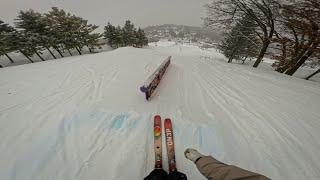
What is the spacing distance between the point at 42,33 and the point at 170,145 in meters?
30.6

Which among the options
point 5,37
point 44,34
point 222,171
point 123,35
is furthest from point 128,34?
point 222,171

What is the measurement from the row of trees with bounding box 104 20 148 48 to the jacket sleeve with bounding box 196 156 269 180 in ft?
132

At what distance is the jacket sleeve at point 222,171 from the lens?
87.6 inches

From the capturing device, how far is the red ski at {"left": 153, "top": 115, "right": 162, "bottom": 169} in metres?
3.72

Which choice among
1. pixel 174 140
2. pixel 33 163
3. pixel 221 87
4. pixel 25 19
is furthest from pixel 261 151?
pixel 25 19

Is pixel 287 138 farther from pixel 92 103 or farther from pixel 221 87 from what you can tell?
pixel 92 103

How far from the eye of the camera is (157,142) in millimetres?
4270

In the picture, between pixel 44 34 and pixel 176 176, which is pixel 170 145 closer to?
pixel 176 176

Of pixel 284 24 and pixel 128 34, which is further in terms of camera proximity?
pixel 128 34

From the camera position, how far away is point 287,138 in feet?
15.2

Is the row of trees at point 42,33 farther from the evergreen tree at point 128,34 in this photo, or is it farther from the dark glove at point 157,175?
the dark glove at point 157,175

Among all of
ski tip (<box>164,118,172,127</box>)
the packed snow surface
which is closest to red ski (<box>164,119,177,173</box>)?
ski tip (<box>164,118,172,127</box>)

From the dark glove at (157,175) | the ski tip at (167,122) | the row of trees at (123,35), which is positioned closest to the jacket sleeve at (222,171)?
the dark glove at (157,175)

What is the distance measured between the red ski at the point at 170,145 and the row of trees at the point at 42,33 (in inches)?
1138
